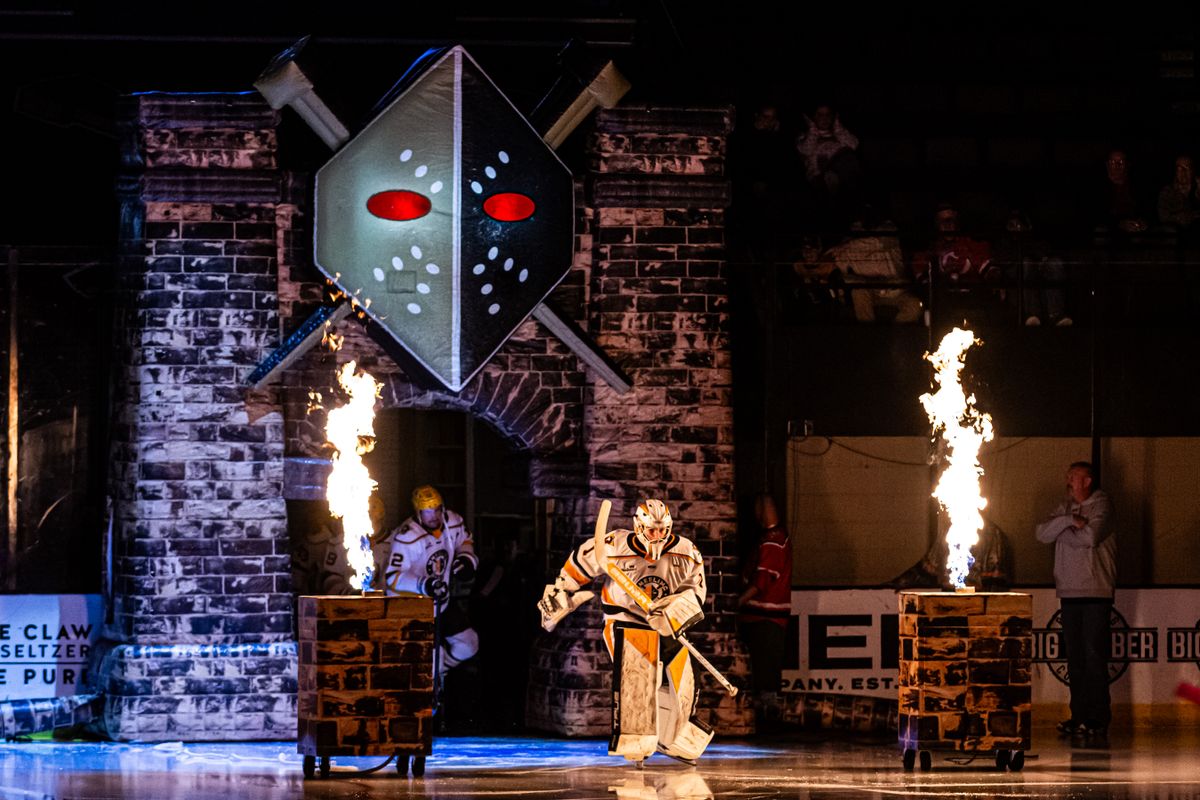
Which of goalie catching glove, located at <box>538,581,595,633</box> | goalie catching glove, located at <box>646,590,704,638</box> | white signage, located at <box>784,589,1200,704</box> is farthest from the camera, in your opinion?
white signage, located at <box>784,589,1200,704</box>

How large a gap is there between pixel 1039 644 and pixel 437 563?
184 inches

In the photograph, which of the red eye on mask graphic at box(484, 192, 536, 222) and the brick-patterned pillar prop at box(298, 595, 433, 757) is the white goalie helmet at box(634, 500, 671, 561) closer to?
the brick-patterned pillar prop at box(298, 595, 433, 757)

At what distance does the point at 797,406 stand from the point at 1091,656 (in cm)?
305

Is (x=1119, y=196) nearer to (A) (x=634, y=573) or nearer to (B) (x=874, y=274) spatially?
(B) (x=874, y=274)

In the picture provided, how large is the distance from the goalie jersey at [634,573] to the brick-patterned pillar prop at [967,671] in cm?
145

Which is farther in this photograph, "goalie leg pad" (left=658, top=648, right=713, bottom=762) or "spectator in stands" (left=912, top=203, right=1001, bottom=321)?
"spectator in stands" (left=912, top=203, right=1001, bottom=321)

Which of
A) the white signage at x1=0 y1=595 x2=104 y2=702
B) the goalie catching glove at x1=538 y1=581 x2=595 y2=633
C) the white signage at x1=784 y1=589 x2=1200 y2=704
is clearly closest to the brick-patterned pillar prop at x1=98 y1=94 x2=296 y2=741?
the white signage at x1=0 y1=595 x2=104 y2=702

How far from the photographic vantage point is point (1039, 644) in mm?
14867

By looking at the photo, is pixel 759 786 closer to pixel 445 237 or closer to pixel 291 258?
pixel 445 237

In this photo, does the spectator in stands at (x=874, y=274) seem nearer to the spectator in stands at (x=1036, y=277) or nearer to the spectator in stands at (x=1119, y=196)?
the spectator in stands at (x=1036, y=277)

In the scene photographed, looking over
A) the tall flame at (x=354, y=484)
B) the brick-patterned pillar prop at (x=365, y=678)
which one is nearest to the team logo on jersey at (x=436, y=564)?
the tall flame at (x=354, y=484)

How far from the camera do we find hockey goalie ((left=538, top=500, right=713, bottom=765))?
39.4ft

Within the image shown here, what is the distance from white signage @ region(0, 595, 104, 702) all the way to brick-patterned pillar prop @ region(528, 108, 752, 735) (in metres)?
3.30

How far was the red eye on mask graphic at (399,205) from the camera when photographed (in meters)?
12.7
